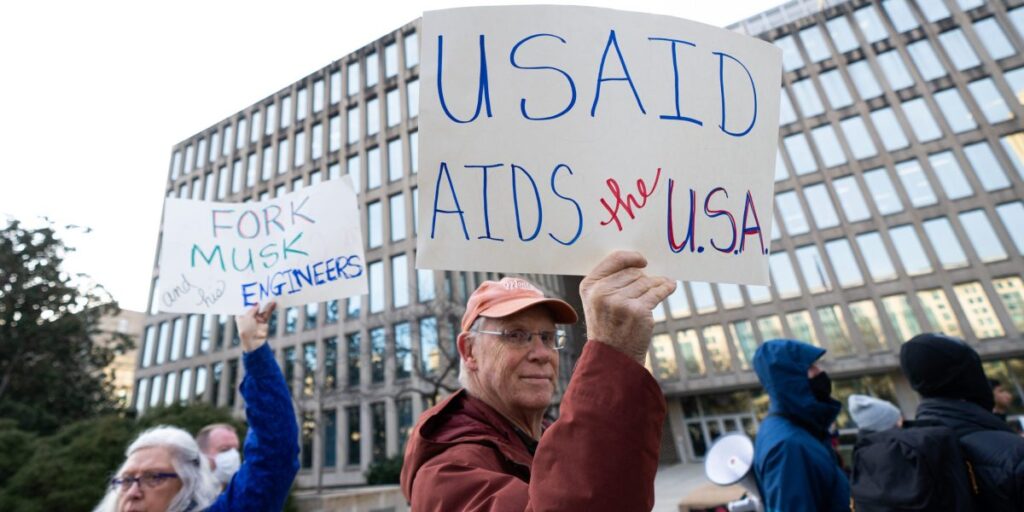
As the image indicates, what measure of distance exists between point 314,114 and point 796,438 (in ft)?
121

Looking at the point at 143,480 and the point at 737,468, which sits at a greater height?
the point at 143,480

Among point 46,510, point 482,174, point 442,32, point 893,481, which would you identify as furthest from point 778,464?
point 46,510

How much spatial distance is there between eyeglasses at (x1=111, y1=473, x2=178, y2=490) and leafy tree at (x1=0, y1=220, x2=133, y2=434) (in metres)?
22.0

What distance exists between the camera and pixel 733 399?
1075 inches

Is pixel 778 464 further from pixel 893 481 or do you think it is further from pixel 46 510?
pixel 46 510

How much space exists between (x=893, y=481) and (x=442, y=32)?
92.7 inches

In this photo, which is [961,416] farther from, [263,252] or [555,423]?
[263,252]

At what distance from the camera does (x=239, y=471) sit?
7.12 ft

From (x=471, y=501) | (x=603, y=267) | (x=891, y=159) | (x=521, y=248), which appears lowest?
(x=471, y=501)

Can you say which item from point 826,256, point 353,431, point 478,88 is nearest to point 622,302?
point 478,88

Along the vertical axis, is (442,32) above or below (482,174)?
above

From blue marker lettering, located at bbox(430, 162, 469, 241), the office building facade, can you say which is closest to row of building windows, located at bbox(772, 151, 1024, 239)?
the office building facade

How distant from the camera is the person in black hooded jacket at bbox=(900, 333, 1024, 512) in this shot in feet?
5.76

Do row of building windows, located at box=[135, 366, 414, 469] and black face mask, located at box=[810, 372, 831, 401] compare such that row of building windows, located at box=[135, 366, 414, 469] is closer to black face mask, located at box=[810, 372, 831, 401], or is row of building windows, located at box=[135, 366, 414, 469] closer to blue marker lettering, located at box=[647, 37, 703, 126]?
black face mask, located at box=[810, 372, 831, 401]
